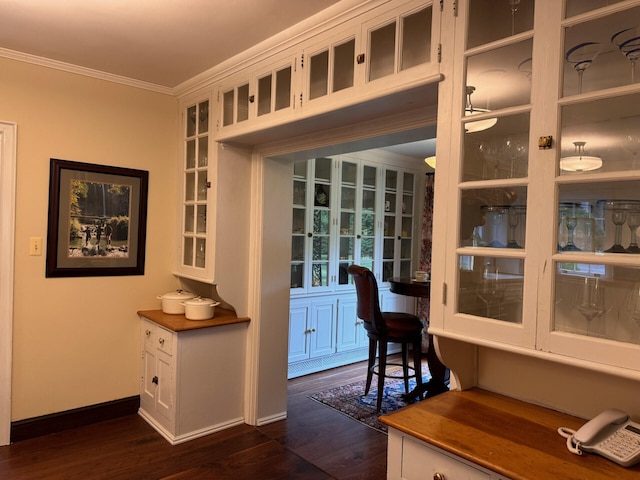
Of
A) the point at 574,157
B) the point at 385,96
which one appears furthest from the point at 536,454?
the point at 385,96

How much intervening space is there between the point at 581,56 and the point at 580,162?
0.31m

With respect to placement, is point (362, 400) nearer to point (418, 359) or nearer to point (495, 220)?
point (418, 359)

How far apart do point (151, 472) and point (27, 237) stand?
63.9 inches

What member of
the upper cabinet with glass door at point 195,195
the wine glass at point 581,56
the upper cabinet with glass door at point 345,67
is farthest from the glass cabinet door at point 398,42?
the upper cabinet with glass door at point 195,195

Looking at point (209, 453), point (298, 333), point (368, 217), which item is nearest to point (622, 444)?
point (209, 453)

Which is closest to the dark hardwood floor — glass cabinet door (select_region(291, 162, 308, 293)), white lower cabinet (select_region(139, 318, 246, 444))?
white lower cabinet (select_region(139, 318, 246, 444))

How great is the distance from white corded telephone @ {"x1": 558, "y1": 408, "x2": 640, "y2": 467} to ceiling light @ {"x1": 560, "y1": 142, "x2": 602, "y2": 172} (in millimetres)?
735

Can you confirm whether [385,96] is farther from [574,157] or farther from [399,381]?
[399,381]

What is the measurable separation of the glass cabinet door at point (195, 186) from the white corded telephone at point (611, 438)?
7.69ft

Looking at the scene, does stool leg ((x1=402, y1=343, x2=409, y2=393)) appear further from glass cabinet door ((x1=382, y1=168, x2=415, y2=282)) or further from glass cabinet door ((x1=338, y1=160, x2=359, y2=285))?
glass cabinet door ((x1=382, y1=168, x2=415, y2=282))

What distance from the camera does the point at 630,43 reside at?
4.08 feet

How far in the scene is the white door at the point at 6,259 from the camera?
2.73 m

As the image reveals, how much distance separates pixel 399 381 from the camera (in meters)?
4.23

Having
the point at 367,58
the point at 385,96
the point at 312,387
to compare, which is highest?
the point at 367,58
